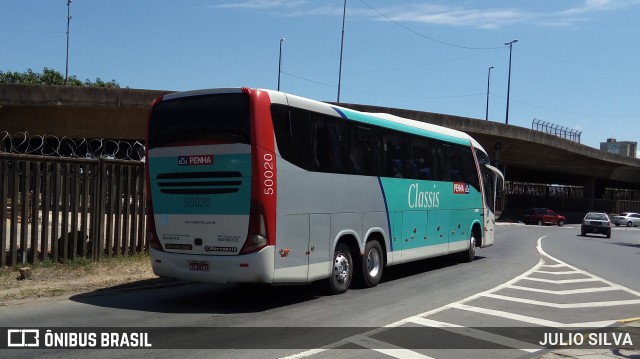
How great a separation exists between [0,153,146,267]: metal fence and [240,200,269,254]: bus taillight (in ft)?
15.7

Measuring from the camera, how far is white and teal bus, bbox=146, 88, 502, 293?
947cm

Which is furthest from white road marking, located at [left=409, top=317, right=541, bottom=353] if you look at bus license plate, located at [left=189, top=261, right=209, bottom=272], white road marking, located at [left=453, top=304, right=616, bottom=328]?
bus license plate, located at [left=189, top=261, right=209, bottom=272]

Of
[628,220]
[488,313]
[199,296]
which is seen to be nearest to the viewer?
[488,313]

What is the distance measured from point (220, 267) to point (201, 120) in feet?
7.99

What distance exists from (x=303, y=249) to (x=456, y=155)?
26.3ft

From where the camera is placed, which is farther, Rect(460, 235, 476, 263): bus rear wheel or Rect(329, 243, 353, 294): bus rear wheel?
Rect(460, 235, 476, 263): bus rear wheel

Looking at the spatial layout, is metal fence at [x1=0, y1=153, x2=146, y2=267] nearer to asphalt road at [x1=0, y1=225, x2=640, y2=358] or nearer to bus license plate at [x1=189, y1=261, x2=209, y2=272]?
asphalt road at [x1=0, y1=225, x2=640, y2=358]

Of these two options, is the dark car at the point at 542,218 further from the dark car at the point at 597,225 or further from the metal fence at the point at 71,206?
the metal fence at the point at 71,206

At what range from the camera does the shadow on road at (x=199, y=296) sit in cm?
987

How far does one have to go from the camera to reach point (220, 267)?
9.53 m

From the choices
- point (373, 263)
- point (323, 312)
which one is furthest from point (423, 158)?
point (323, 312)

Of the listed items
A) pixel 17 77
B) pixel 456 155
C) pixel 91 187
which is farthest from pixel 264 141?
pixel 17 77

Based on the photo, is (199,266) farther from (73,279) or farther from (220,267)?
(73,279)

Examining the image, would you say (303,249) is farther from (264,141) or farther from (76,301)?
(76,301)
